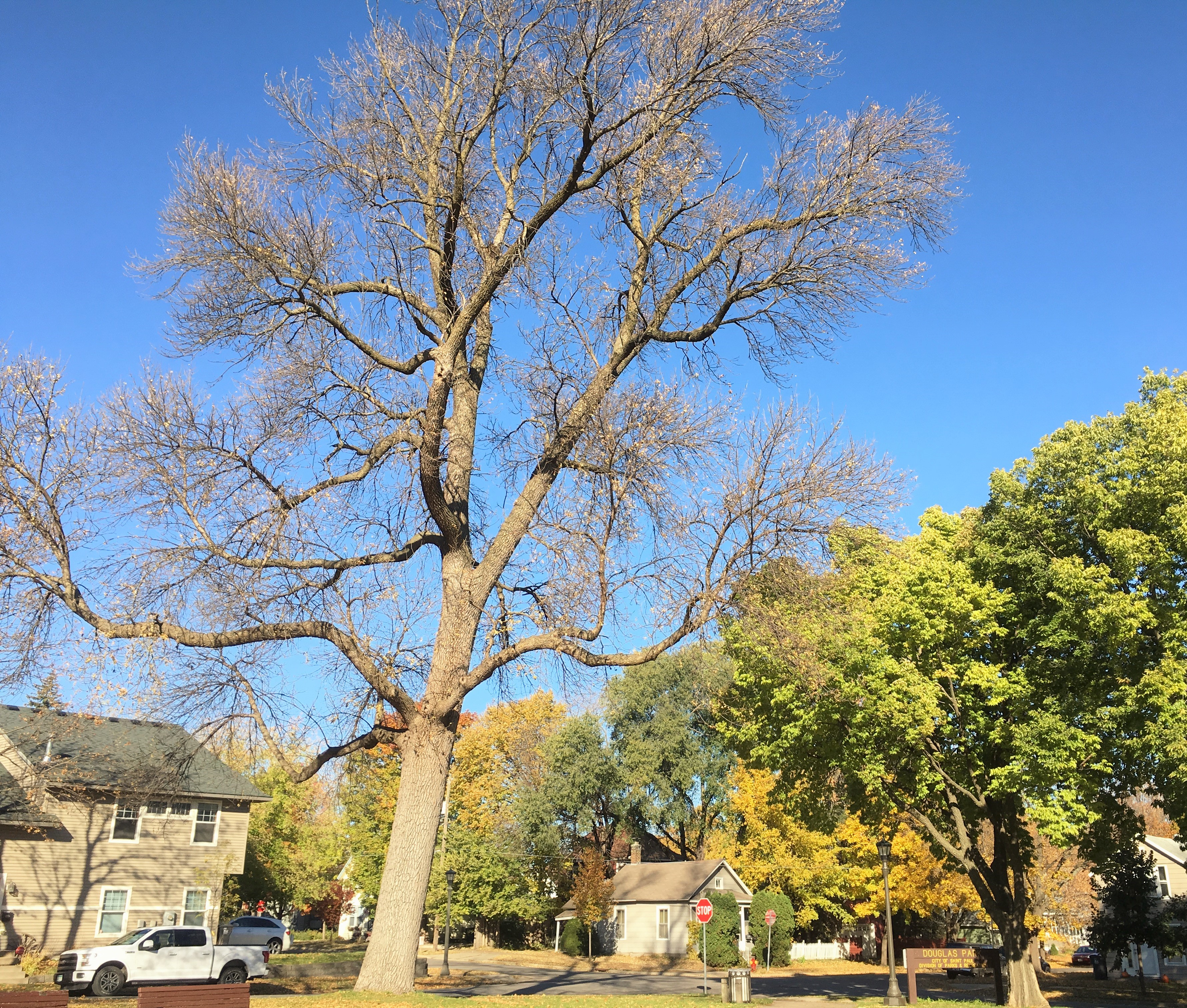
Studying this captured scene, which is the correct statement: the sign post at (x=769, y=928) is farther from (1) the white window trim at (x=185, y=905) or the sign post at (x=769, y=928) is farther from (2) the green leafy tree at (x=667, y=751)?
(1) the white window trim at (x=185, y=905)

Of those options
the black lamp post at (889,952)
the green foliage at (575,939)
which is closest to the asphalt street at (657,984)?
the black lamp post at (889,952)

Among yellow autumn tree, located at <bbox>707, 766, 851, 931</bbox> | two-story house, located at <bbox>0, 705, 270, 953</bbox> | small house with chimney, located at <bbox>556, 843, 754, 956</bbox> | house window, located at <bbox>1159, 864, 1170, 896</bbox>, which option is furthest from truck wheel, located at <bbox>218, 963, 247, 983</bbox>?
house window, located at <bbox>1159, 864, 1170, 896</bbox>

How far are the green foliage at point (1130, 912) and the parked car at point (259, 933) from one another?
32.4m

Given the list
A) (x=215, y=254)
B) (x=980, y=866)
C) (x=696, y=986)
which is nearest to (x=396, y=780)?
(x=696, y=986)

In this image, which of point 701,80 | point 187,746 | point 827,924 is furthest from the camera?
point 827,924

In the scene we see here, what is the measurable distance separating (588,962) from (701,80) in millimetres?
39861

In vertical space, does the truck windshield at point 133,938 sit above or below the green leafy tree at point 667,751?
below

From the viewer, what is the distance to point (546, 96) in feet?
42.9

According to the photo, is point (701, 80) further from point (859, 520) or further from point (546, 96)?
point (859, 520)

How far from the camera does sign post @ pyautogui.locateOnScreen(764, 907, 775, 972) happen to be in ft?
132

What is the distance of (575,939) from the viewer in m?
44.7

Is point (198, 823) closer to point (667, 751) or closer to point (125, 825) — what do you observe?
point (125, 825)

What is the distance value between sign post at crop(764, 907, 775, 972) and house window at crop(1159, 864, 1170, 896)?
2626cm

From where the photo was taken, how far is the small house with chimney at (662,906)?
142ft
